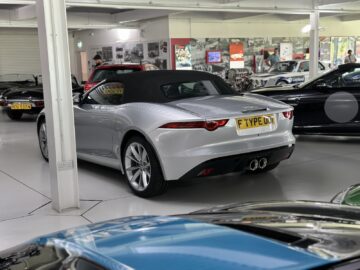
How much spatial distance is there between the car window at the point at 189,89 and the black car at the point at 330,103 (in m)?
2.74

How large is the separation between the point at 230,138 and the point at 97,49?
1949 cm

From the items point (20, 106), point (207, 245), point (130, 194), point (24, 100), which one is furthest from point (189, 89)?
point (20, 106)

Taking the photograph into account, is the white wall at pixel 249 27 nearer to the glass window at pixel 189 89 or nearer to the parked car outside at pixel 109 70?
the parked car outside at pixel 109 70

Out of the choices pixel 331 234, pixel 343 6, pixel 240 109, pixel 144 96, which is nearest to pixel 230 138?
pixel 240 109

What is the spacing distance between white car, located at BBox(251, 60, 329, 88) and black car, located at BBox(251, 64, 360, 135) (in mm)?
8350

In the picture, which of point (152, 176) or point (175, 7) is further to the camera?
point (175, 7)

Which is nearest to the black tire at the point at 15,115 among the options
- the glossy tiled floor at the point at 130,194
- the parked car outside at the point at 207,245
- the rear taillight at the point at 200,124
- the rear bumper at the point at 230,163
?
the glossy tiled floor at the point at 130,194

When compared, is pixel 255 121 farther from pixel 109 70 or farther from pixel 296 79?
pixel 296 79

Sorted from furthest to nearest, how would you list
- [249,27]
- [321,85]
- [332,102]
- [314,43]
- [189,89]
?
[249,27]
[314,43]
[321,85]
[332,102]
[189,89]

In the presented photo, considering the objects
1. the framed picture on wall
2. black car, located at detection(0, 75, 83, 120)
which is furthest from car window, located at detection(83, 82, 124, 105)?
the framed picture on wall

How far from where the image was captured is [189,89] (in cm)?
556

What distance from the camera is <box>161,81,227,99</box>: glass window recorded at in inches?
211

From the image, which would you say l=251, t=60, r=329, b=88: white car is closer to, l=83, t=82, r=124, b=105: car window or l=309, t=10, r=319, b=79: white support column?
l=309, t=10, r=319, b=79: white support column

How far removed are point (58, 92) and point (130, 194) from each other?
1.45m
